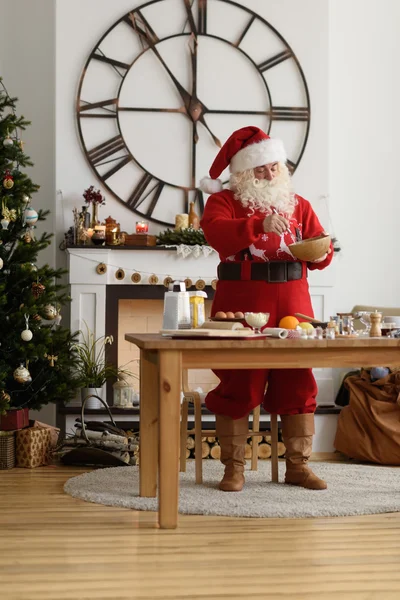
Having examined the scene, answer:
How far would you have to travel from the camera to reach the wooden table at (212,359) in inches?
118

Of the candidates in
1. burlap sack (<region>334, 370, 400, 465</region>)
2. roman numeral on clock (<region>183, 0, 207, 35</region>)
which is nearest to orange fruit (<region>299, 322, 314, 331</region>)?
burlap sack (<region>334, 370, 400, 465</region>)

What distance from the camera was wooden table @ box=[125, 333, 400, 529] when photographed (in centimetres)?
299

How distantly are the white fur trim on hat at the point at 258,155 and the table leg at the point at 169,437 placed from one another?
1.13 m

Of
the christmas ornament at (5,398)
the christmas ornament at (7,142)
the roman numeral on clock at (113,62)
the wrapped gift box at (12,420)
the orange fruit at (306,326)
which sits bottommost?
the wrapped gift box at (12,420)

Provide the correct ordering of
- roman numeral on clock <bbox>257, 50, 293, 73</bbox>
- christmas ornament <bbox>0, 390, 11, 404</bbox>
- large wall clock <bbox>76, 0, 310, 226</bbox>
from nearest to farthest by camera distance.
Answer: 1. christmas ornament <bbox>0, 390, 11, 404</bbox>
2. large wall clock <bbox>76, 0, 310, 226</bbox>
3. roman numeral on clock <bbox>257, 50, 293, 73</bbox>

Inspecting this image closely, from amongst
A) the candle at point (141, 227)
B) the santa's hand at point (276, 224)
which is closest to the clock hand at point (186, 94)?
the candle at point (141, 227)

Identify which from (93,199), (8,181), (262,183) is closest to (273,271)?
(262,183)

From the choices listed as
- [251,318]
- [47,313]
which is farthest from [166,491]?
[47,313]

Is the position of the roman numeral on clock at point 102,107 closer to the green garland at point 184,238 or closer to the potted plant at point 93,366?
the green garland at point 184,238

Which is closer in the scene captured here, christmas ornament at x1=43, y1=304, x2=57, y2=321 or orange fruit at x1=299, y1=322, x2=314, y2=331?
orange fruit at x1=299, y1=322, x2=314, y2=331

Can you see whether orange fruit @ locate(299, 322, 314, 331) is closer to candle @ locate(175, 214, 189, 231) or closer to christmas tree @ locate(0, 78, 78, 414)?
christmas tree @ locate(0, 78, 78, 414)

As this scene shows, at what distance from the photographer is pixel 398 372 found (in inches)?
193

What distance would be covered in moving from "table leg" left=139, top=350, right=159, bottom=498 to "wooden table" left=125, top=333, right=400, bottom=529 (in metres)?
0.49

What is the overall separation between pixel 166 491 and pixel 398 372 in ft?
7.41
